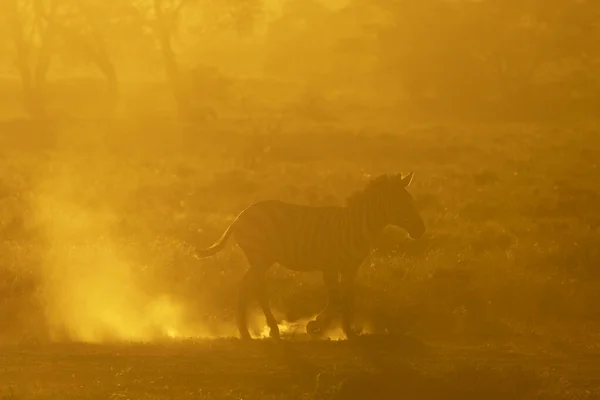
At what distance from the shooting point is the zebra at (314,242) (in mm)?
10273

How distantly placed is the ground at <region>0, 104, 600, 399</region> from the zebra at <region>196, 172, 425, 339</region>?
17.9 inches

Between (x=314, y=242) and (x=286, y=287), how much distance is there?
2.33 meters

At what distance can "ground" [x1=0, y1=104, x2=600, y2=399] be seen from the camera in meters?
8.38

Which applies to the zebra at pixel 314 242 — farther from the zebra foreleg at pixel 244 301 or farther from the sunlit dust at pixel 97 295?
the sunlit dust at pixel 97 295

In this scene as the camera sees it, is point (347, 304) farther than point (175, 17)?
No

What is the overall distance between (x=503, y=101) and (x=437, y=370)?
1521 inches

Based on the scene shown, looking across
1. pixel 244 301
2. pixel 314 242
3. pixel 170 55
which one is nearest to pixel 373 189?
pixel 314 242

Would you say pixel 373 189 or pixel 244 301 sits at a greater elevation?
pixel 373 189

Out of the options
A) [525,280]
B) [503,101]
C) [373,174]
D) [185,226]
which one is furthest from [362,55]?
[525,280]

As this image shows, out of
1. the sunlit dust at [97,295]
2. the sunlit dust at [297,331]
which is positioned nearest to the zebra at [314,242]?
the sunlit dust at [297,331]

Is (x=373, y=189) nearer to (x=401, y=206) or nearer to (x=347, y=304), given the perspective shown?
(x=401, y=206)

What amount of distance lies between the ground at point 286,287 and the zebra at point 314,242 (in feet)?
1.49

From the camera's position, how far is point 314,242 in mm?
10367

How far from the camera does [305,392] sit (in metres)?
7.95
